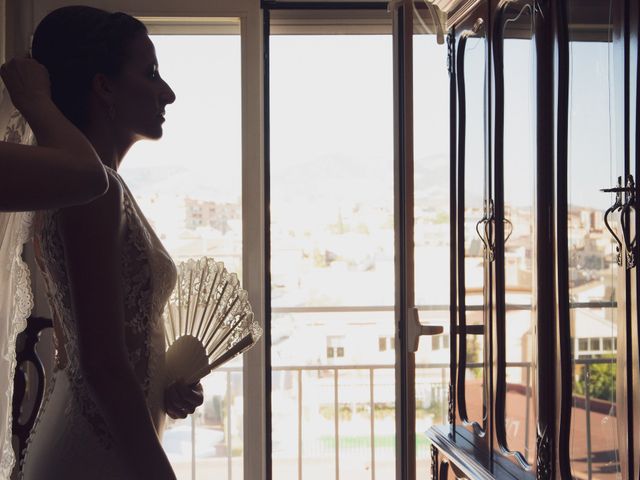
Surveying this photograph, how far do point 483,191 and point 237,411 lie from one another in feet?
11.5

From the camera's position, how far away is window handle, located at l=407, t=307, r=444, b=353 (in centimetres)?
198

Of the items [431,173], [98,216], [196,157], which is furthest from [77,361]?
[196,157]

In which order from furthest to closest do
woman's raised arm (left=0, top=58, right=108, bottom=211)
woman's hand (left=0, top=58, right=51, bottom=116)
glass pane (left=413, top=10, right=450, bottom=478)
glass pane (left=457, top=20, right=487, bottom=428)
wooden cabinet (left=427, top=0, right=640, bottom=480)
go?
glass pane (left=413, top=10, right=450, bottom=478) < glass pane (left=457, top=20, right=487, bottom=428) < wooden cabinet (left=427, top=0, right=640, bottom=480) < woman's hand (left=0, top=58, right=51, bottom=116) < woman's raised arm (left=0, top=58, right=108, bottom=211)

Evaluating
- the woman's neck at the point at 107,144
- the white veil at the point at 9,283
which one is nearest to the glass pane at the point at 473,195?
the woman's neck at the point at 107,144

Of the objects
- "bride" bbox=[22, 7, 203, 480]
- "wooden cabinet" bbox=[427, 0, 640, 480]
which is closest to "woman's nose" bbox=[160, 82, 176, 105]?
"bride" bbox=[22, 7, 203, 480]

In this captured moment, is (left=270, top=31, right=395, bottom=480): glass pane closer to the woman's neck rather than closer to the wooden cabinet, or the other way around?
the wooden cabinet

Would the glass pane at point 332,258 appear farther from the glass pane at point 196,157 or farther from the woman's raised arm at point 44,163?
the woman's raised arm at point 44,163

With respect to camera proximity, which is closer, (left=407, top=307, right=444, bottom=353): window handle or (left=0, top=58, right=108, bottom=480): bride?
(left=0, top=58, right=108, bottom=480): bride

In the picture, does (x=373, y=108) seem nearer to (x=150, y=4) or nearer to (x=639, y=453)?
(x=150, y=4)

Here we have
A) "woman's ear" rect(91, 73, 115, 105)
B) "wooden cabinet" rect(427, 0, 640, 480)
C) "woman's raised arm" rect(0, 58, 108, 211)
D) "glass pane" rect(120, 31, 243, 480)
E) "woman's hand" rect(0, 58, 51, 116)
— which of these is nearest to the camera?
"woman's raised arm" rect(0, 58, 108, 211)

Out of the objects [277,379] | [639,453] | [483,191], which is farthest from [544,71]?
[277,379]

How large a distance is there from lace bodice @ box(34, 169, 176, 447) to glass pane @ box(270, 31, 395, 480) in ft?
10.7

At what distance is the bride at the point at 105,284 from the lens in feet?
3.74

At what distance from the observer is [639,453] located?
3.70ft
